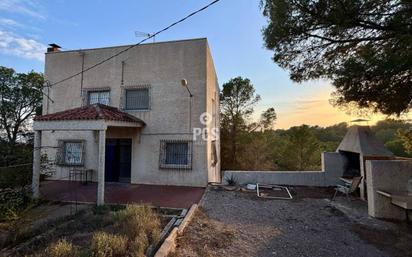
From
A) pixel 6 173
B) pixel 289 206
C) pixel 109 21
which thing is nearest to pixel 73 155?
pixel 6 173

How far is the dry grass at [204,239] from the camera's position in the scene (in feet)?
15.8


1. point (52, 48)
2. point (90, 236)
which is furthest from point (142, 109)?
point (90, 236)

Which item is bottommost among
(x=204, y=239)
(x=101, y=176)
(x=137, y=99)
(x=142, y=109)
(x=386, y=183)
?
(x=204, y=239)

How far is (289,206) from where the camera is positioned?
28.8 ft

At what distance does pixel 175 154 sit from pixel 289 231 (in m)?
6.90

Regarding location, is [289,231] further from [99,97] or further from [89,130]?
[99,97]

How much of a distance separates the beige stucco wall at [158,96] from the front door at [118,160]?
19.3 inches

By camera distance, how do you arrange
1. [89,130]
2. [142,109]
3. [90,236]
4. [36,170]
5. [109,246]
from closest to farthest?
1. [109,246]
2. [90,236]
3. [89,130]
4. [36,170]
5. [142,109]

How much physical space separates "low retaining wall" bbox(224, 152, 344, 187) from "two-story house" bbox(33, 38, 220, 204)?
7.15ft

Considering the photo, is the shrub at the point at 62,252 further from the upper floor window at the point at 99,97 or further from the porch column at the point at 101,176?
the upper floor window at the point at 99,97

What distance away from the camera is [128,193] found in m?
10.2

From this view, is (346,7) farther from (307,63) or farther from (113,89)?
(113,89)

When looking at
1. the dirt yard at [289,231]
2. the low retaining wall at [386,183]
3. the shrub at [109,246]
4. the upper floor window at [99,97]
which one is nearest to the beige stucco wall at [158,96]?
the upper floor window at [99,97]

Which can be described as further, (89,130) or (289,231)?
(89,130)
